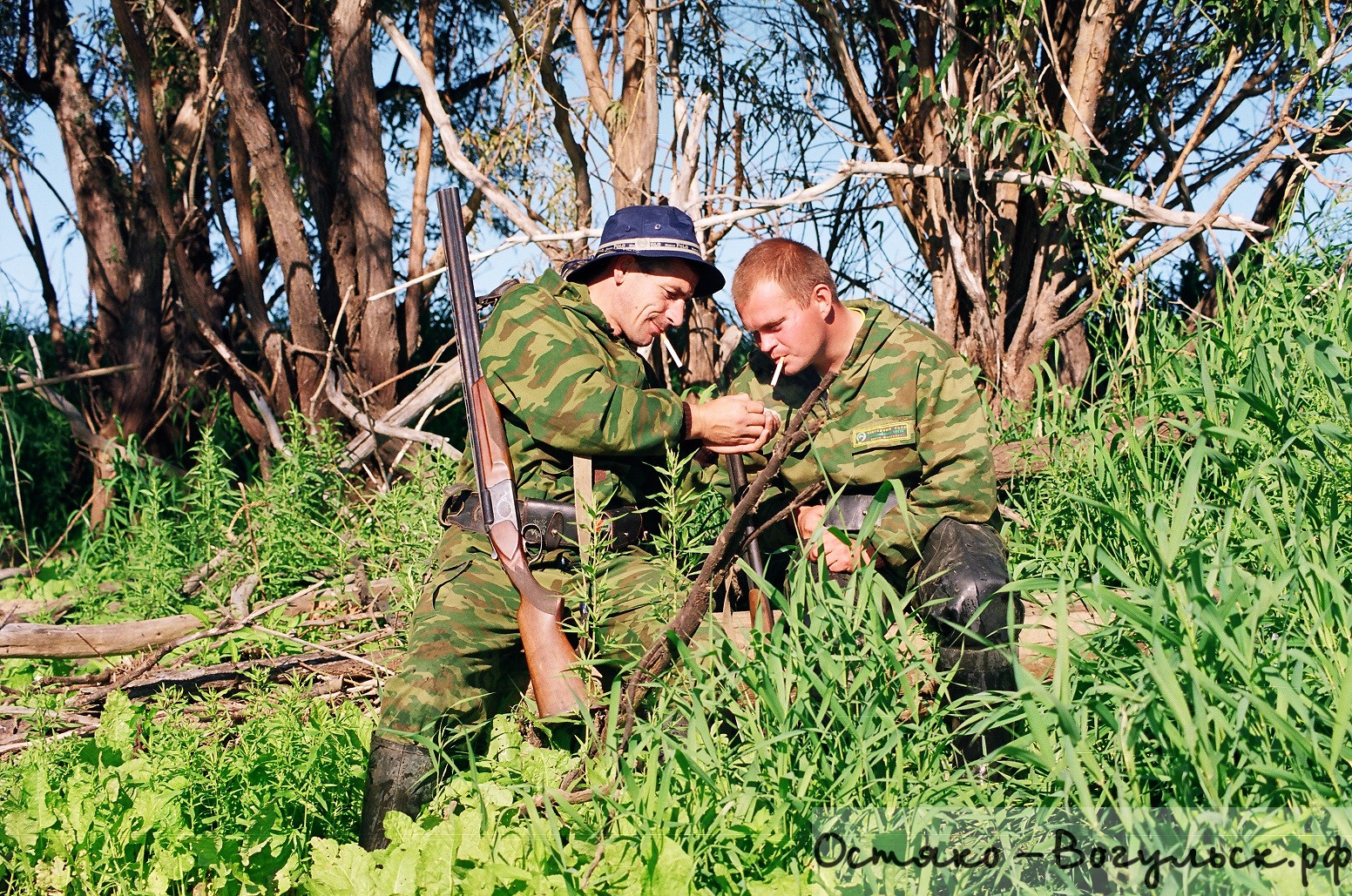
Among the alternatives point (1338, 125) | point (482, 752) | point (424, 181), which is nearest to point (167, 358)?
point (424, 181)

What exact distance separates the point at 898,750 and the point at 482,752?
161 centimetres

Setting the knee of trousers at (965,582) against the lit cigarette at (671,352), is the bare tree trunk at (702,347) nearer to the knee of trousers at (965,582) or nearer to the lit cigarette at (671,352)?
the lit cigarette at (671,352)

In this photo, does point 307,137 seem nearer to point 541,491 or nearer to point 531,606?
point 541,491

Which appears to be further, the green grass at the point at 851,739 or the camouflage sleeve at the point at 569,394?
the camouflage sleeve at the point at 569,394

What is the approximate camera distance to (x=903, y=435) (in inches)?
149

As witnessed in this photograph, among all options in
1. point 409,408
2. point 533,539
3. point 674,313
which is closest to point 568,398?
point 533,539

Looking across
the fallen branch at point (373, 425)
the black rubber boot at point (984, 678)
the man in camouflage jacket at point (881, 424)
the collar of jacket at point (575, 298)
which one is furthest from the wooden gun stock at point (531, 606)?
the fallen branch at point (373, 425)

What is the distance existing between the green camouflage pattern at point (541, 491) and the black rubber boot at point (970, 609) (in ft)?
2.75

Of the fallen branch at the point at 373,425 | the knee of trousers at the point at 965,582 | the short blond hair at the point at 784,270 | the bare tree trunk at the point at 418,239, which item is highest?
the bare tree trunk at the point at 418,239

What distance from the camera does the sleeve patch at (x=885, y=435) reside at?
3777mm

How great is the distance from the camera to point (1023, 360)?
5.54 m

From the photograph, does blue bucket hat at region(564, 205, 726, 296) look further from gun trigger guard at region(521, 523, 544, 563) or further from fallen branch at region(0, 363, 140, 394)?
fallen branch at region(0, 363, 140, 394)

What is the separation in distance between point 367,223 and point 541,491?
3.55 metres

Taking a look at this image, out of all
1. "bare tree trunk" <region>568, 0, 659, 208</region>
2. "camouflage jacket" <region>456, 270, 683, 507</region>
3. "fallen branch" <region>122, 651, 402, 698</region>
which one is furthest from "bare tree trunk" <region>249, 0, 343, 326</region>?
"camouflage jacket" <region>456, 270, 683, 507</region>
